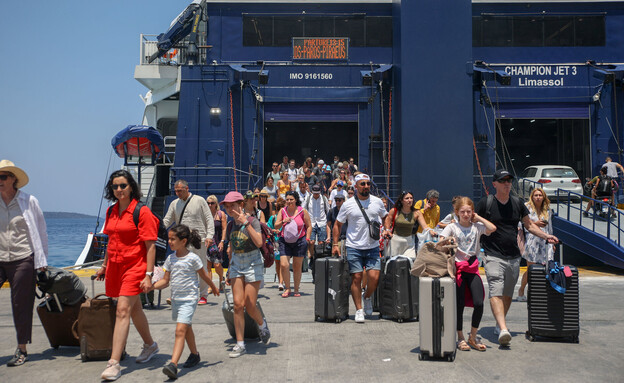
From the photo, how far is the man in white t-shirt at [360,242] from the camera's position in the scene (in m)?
7.55

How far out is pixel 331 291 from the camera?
298 inches

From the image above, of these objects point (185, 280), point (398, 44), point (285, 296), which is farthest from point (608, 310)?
point (398, 44)

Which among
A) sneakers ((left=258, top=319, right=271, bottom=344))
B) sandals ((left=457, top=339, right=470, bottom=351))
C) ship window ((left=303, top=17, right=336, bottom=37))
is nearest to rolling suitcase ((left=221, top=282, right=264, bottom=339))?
sneakers ((left=258, top=319, right=271, bottom=344))

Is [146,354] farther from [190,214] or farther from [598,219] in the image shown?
[598,219]

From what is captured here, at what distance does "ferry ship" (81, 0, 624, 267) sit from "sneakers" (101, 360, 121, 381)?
11.7 metres

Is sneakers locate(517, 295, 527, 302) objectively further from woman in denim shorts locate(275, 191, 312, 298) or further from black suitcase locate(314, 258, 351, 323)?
woman in denim shorts locate(275, 191, 312, 298)

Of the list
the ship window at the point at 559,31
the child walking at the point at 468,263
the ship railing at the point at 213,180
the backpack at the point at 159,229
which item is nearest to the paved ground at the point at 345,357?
the child walking at the point at 468,263

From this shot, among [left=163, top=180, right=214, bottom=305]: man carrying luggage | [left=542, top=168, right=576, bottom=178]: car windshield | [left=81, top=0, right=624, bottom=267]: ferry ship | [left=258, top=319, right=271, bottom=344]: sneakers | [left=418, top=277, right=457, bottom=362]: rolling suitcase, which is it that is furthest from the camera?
[left=542, top=168, right=576, bottom=178]: car windshield

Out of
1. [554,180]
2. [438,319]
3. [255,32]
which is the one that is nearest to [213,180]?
[255,32]

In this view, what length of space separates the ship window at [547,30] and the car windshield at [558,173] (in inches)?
220

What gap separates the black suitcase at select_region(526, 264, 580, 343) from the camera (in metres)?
6.34

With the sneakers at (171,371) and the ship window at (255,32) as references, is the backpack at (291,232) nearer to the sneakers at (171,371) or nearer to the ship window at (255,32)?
the sneakers at (171,371)

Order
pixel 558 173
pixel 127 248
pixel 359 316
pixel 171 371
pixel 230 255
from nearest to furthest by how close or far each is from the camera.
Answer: pixel 171 371 < pixel 127 248 < pixel 230 255 < pixel 359 316 < pixel 558 173

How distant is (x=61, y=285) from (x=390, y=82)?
1540 centimetres
